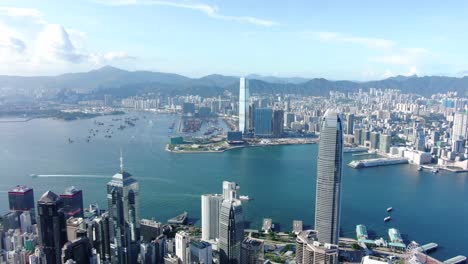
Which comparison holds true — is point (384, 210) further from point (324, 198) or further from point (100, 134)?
point (100, 134)

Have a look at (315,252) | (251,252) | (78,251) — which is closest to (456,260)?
(315,252)

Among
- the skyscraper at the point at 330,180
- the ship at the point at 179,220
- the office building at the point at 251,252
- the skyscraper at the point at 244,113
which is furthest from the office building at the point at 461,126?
the office building at the point at 251,252

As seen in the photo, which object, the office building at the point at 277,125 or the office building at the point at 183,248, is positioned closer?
the office building at the point at 183,248

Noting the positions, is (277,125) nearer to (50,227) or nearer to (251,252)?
(251,252)

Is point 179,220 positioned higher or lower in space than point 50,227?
lower

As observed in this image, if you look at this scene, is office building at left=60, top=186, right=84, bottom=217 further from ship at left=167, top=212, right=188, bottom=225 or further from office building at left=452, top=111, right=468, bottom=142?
office building at left=452, top=111, right=468, bottom=142

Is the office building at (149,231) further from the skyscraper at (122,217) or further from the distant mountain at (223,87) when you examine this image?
the distant mountain at (223,87)

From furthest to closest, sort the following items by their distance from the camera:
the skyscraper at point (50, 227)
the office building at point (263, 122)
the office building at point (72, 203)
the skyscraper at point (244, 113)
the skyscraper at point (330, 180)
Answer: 1. the skyscraper at point (244, 113)
2. the office building at point (263, 122)
3. the office building at point (72, 203)
4. the skyscraper at point (330, 180)
5. the skyscraper at point (50, 227)
